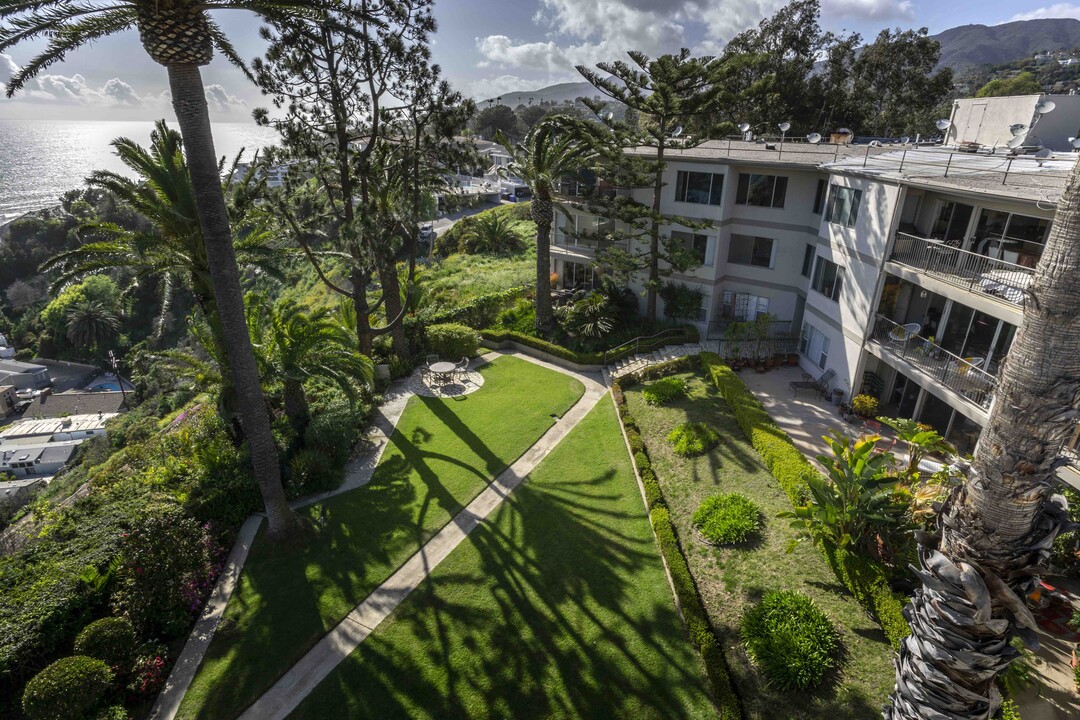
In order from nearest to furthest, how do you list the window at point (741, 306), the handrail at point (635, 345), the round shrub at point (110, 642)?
the round shrub at point (110, 642) → the handrail at point (635, 345) → the window at point (741, 306)

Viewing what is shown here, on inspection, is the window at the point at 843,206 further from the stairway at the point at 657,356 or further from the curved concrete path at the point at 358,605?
the curved concrete path at the point at 358,605

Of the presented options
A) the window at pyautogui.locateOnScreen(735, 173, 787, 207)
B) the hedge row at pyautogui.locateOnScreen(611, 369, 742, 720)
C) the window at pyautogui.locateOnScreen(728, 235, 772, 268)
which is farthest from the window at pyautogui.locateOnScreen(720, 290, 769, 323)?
the hedge row at pyautogui.locateOnScreen(611, 369, 742, 720)

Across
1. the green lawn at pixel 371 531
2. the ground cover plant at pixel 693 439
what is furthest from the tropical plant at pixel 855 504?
Answer: the green lawn at pixel 371 531

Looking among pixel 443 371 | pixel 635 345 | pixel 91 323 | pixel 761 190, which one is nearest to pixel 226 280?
pixel 443 371

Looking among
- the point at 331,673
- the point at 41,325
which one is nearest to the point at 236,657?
the point at 331,673

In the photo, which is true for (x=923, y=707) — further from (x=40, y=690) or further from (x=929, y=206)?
(x=929, y=206)

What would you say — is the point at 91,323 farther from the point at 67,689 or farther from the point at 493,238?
the point at 67,689
